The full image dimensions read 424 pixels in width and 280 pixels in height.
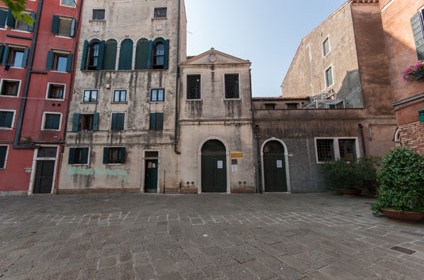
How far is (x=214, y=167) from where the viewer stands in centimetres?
1179

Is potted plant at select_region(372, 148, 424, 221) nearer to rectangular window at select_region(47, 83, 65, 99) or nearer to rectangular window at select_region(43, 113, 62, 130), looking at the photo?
rectangular window at select_region(43, 113, 62, 130)

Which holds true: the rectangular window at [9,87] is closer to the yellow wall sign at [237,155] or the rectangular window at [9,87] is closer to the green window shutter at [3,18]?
the green window shutter at [3,18]

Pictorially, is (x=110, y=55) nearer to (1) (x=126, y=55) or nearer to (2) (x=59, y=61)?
(1) (x=126, y=55)

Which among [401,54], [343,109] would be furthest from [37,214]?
[343,109]

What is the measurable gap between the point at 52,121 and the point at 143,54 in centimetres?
774

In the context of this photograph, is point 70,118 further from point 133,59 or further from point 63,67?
point 133,59

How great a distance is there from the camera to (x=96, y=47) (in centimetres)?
1421

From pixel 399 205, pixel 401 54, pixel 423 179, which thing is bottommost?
pixel 399 205

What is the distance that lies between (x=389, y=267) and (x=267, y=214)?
3416 mm

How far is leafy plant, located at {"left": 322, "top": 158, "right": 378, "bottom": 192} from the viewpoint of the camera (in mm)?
9492

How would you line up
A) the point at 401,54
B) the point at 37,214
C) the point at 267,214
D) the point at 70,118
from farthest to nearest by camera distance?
the point at 70,118, the point at 401,54, the point at 37,214, the point at 267,214

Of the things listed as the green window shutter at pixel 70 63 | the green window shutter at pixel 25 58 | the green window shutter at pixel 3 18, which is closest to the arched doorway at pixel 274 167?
the green window shutter at pixel 70 63

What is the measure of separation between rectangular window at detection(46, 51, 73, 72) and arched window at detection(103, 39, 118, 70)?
94.6 inches

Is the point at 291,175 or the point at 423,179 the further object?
the point at 291,175
